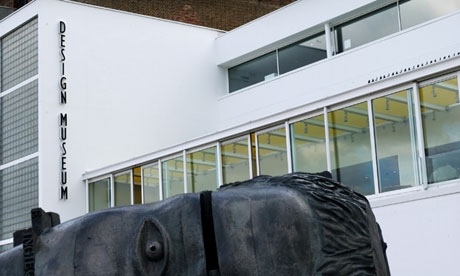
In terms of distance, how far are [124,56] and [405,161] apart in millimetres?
13001

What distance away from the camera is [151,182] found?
84.7ft

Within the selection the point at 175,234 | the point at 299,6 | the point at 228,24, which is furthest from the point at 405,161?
the point at 228,24

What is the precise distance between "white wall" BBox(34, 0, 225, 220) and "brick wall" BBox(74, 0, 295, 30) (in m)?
3.82

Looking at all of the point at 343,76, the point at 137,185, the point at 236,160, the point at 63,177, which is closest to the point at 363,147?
the point at 236,160

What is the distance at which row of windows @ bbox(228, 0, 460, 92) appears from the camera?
80.4ft

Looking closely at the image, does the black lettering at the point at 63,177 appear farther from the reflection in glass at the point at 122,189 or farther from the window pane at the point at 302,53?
the window pane at the point at 302,53

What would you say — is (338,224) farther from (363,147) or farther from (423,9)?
(423,9)

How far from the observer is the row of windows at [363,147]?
1827 cm

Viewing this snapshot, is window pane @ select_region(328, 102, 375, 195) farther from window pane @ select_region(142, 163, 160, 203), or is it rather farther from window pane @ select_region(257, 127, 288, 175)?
window pane @ select_region(142, 163, 160, 203)

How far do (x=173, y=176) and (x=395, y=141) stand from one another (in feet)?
25.1

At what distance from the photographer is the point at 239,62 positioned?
102 ft

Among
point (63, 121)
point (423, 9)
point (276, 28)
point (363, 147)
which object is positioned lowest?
point (363, 147)

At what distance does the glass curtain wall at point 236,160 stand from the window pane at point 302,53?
5233mm

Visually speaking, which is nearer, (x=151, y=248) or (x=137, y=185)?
(x=151, y=248)
